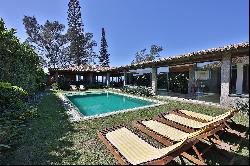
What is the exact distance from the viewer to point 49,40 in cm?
4762

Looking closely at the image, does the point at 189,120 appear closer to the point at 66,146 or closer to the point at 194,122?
the point at 194,122

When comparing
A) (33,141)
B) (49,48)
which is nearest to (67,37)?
(49,48)

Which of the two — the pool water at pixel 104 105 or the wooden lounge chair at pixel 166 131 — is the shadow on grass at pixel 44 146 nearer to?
the wooden lounge chair at pixel 166 131

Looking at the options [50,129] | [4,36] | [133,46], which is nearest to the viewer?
[50,129]

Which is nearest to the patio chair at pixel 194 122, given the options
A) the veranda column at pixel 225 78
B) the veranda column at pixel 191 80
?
the veranda column at pixel 225 78

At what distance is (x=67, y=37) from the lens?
160ft

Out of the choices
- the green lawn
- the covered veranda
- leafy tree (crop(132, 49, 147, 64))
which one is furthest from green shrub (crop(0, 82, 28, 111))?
leafy tree (crop(132, 49, 147, 64))

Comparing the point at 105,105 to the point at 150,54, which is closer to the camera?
the point at 105,105

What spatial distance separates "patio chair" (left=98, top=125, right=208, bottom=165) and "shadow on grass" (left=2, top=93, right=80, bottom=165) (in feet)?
3.86

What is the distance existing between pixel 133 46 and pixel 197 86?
53797 millimetres

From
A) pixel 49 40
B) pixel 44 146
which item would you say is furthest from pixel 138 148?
pixel 49 40

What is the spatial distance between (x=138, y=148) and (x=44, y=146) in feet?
9.90

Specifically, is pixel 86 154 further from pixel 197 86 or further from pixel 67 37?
pixel 67 37

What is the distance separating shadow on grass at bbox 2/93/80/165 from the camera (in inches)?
195
